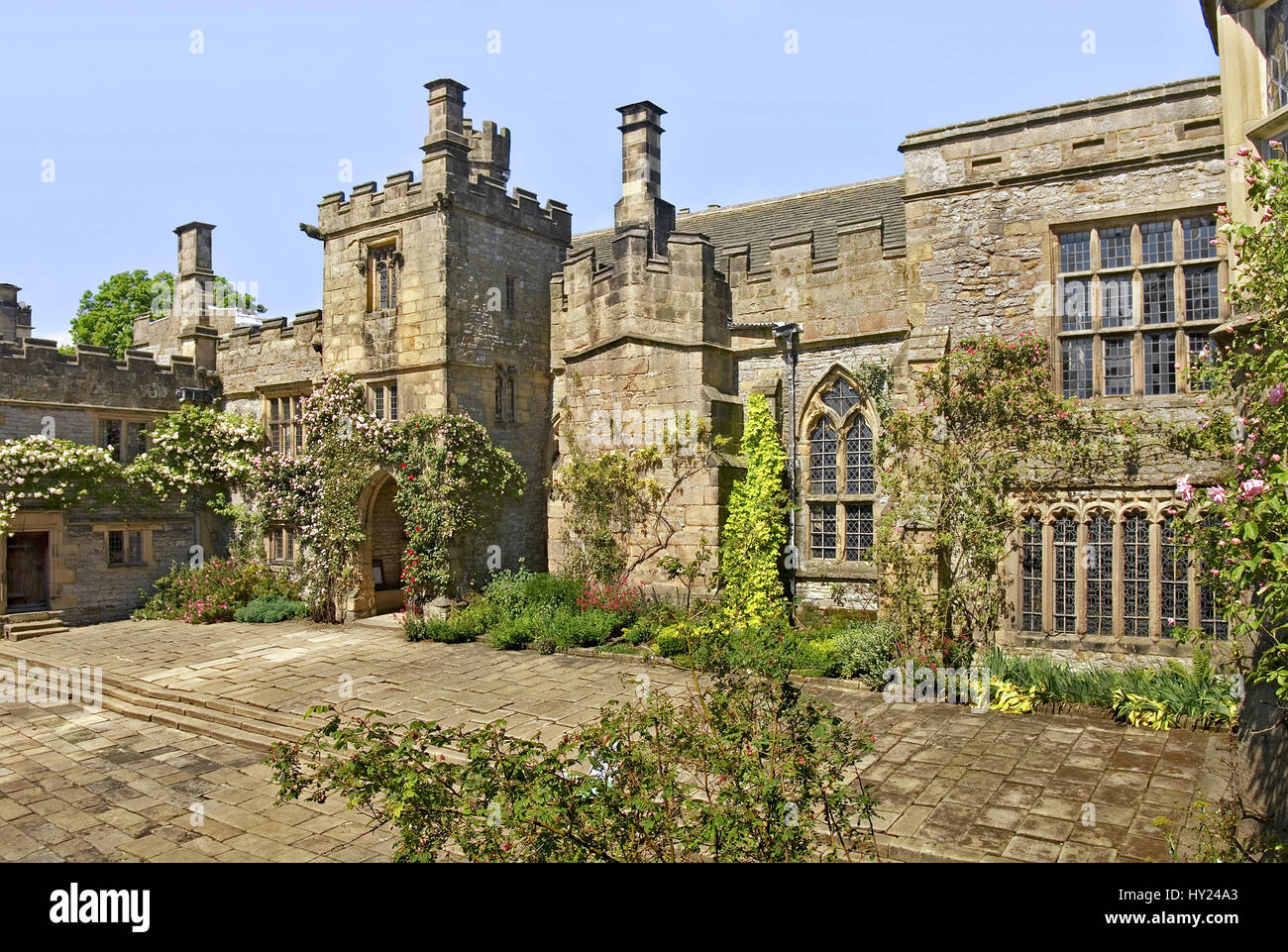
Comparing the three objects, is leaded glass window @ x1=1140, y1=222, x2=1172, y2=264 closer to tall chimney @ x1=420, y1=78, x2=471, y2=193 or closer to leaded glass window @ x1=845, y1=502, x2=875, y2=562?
leaded glass window @ x1=845, y1=502, x2=875, y2=562

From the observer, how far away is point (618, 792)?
4496mm

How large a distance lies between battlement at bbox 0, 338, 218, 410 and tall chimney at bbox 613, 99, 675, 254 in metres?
11.2

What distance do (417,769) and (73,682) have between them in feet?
35.2

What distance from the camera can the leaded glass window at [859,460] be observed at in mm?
13602

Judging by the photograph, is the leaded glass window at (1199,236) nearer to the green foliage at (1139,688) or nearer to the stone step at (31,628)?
the green foliage at (1139,688)

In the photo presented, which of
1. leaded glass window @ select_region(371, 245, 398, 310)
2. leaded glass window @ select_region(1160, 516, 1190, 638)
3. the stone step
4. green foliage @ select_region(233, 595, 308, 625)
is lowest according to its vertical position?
the stone step

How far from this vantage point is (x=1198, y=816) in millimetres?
6355

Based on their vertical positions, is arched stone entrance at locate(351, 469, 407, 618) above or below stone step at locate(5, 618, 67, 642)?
above

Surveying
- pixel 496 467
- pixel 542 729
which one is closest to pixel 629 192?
pixel 496 467

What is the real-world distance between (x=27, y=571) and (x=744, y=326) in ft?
51.0

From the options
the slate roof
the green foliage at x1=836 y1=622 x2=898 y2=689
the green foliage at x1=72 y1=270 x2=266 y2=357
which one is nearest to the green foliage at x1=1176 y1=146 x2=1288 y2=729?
the green foliage at x1=836 y1=622 x2=898 y2=689

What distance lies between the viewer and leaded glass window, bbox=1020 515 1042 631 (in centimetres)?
1068

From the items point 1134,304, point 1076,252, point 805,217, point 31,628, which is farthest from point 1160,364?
point 31,628
